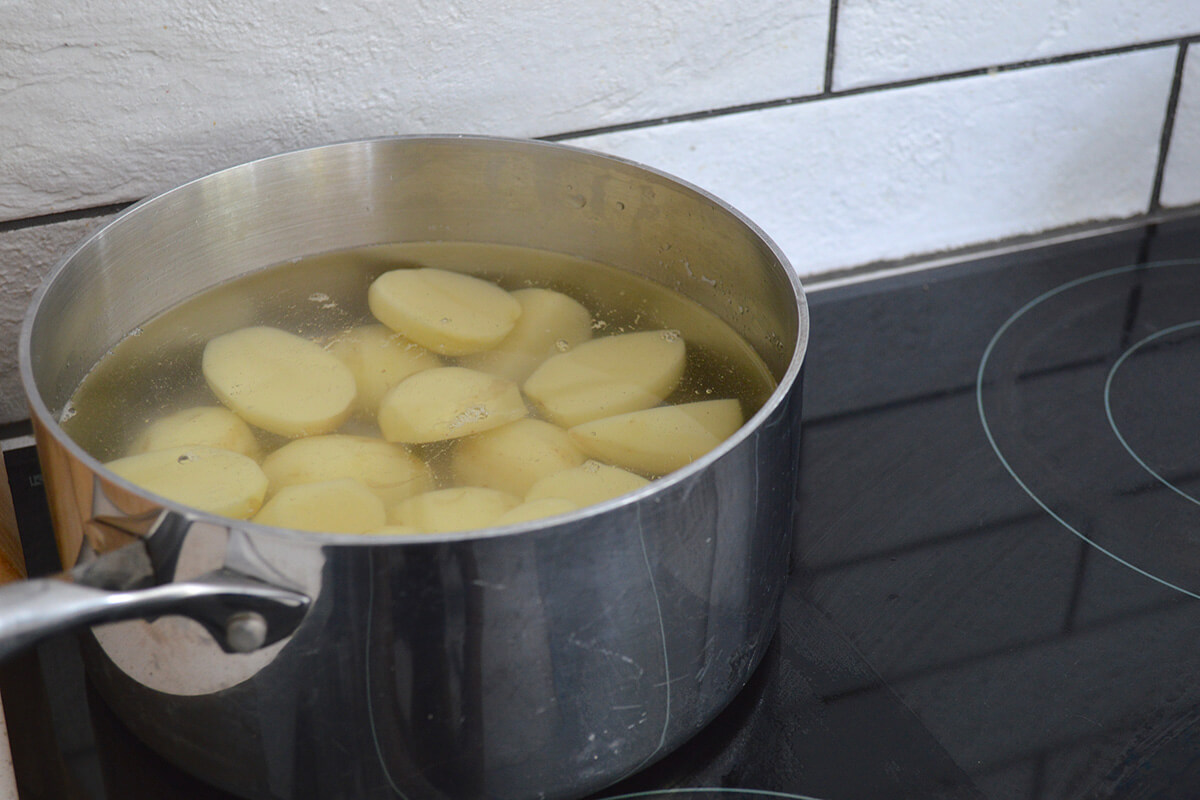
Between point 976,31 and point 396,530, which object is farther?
point 976,31

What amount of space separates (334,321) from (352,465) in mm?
107

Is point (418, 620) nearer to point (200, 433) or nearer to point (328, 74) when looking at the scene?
point (200, 433)

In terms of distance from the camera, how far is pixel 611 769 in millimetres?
377

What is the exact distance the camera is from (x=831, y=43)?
2.00 ft

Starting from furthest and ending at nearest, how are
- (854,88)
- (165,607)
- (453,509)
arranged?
(854,88), (453,509), (165,607)

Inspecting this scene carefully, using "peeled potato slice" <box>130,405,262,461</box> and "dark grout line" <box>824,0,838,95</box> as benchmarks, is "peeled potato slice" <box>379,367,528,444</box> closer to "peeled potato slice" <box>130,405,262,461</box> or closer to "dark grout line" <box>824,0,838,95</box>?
"peeled potato slice" <box>130,405,262,461</box>

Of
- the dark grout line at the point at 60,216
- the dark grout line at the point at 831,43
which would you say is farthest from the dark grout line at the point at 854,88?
the dark grout line at the point at 60,216

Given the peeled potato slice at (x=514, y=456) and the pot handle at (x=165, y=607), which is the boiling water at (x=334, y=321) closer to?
the peeled potato slice at (x=514, y=456)

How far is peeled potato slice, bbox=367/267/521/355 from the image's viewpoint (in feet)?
1.67

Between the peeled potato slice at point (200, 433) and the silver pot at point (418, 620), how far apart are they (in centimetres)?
A: 4

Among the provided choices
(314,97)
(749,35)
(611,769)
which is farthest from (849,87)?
(611,769)

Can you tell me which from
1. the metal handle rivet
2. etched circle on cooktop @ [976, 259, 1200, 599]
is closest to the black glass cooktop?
etched circle on cooktop @ [976, 259, 1200, 599]

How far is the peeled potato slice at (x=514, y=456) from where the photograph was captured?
43 centimetres

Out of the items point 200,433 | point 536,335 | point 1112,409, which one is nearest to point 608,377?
point 536,335
